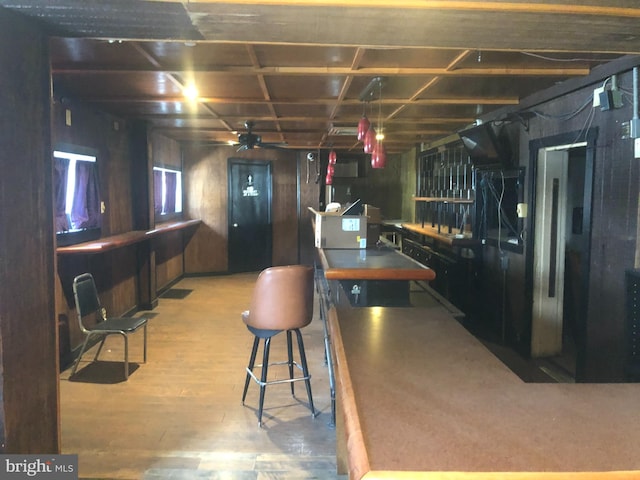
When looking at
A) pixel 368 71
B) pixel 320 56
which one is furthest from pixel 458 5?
pixel 368 71

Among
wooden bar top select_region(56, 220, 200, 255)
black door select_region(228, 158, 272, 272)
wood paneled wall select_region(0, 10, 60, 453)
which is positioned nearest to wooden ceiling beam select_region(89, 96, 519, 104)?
wooden bar top select_region(56, 220, 200, 255)

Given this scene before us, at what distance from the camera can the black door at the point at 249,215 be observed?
872 centimetres

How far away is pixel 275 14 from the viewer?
1.78 m

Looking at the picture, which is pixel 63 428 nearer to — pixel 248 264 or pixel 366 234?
pixel 366 234

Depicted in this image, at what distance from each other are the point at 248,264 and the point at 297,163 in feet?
6.97

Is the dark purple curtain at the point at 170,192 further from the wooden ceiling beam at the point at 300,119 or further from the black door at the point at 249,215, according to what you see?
the wooden ceiling beam at the point at 300,119

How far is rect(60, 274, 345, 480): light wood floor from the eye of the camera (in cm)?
261

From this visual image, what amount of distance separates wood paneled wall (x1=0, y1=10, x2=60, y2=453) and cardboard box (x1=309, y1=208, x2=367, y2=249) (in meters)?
2.59

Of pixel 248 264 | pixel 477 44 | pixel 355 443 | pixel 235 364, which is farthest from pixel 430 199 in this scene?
pixel 355 443

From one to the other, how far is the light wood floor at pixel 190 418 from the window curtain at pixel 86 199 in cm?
124

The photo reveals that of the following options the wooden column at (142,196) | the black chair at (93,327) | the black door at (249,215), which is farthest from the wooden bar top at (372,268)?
the black door at (249,215)

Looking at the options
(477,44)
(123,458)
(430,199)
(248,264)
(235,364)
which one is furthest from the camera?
(248,264)

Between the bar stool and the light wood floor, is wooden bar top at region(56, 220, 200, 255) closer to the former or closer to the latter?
the light wood floor

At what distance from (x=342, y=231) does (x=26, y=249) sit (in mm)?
2857
